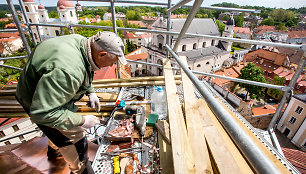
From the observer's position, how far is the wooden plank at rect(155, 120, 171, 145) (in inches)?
83.3

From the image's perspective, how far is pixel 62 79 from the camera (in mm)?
1200

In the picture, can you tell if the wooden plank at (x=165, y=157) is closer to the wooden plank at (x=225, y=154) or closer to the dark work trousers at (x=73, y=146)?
the wooden plank at (x=225, y=154)

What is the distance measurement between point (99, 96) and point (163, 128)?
5.60 feet

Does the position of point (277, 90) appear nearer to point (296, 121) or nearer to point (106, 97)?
point (296, 121)

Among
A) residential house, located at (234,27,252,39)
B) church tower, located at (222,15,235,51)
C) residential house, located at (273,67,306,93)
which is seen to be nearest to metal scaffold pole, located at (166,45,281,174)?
residential house, located at (273,67,306,93)

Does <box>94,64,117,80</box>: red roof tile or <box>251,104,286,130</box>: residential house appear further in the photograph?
A: <box>251,104,286,130</box>: residential house

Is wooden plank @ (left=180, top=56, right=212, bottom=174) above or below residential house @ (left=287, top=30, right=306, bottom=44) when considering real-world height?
above

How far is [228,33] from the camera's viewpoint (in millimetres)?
29750

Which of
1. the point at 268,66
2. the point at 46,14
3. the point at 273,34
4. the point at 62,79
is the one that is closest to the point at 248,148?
the point at 62,79

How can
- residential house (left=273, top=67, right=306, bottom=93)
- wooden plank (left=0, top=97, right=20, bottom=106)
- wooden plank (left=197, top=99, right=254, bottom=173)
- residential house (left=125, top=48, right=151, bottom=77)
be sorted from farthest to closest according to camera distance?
residential house (left=125, top=48, right=151, bottom=77)
residential house (left=273, top=67, right=306, bottom=93)
wooden plank (left=0, top=97, right=20, bottom=106)
wooden plank (left=197, top=99, right=254, bottom=173)

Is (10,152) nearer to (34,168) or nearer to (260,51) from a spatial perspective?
(34,168)

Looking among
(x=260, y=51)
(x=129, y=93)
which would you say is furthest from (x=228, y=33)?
(x=129, y=93)

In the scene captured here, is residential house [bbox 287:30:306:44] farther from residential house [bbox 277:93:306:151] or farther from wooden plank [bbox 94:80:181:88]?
wooden plank [bbox 94:80:181:88]

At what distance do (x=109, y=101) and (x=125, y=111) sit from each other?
623mm
